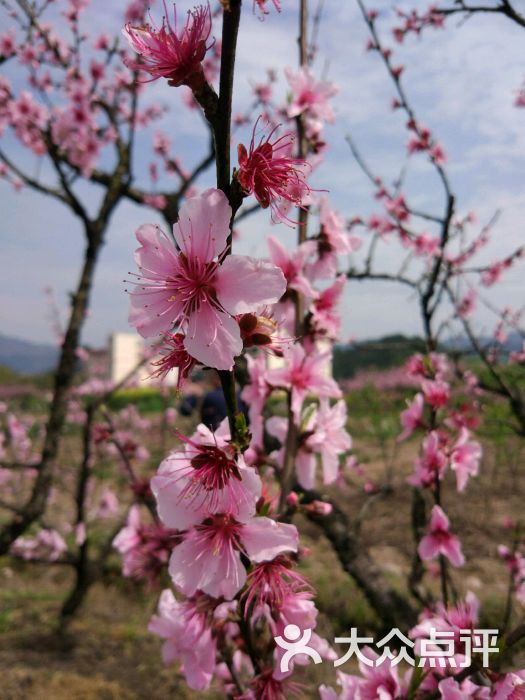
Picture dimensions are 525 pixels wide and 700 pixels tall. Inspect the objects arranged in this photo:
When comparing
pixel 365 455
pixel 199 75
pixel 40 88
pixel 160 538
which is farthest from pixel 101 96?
pixel 365 455

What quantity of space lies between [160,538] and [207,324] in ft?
4.67

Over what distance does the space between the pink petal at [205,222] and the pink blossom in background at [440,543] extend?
4.45ft

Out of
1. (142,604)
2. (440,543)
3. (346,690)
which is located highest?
(440,543)

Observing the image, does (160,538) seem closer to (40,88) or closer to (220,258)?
(220,258)

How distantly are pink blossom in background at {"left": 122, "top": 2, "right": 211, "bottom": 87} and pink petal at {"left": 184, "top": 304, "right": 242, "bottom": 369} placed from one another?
0.34 m

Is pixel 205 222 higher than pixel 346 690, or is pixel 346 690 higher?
pixel 205 222

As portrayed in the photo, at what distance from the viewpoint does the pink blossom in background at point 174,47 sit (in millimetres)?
795

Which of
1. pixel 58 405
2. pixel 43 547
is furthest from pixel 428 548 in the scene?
pixel 43 547

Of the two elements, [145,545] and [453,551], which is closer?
[453,551]

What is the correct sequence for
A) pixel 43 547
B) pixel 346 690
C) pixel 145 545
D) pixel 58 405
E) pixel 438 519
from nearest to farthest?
pixel 346 690
pixel 438 519
pixel 145 545
pixel 58 405
pixel 43 547

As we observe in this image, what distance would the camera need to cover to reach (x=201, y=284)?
82 cm

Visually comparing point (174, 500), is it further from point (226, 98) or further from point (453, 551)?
point (453, 551)

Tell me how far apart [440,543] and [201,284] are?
1440 millimetres

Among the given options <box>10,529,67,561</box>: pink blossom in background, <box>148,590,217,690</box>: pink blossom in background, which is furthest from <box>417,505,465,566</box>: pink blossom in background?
<box>10,529,67,561</box>: pink blossom in background
